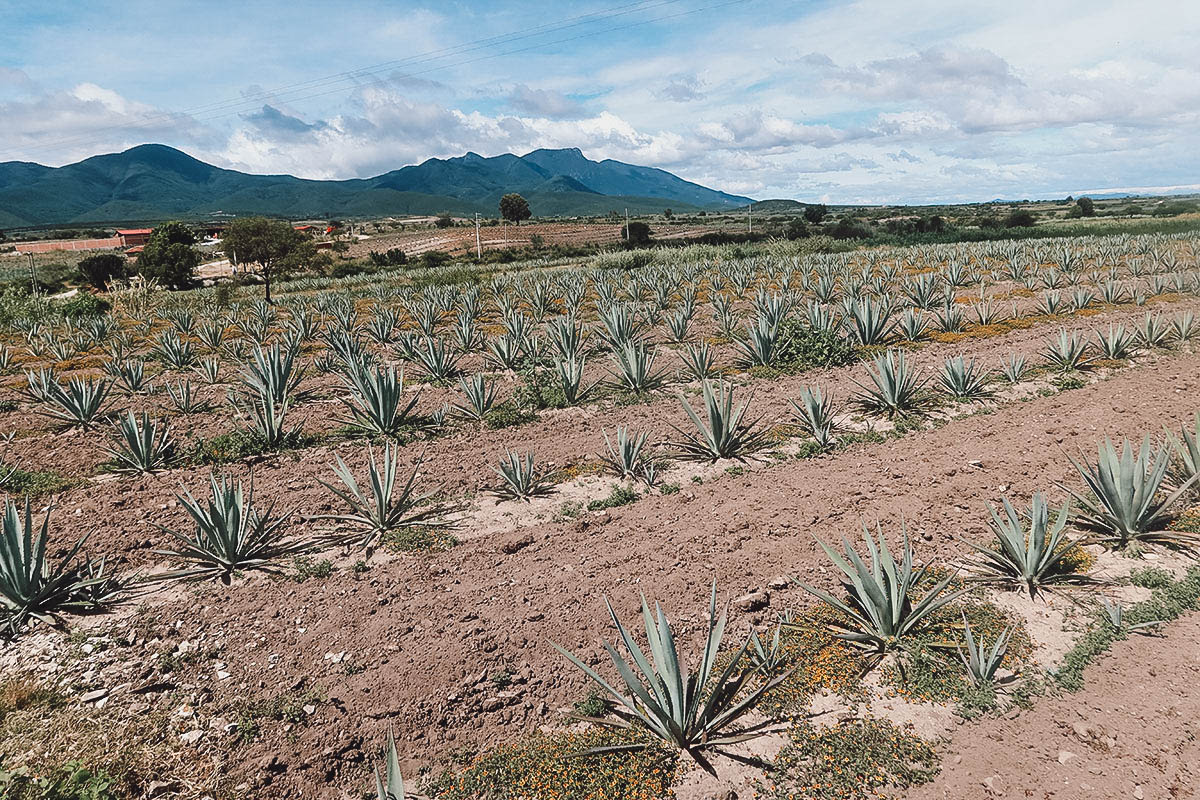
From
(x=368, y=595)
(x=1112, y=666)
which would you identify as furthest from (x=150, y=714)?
(x=1112, y=666)

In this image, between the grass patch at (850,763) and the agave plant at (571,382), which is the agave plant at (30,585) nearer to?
the grass patch at (850,763)

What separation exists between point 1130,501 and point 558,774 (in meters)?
3.72

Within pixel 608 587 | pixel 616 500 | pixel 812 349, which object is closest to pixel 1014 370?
pixel 812 349

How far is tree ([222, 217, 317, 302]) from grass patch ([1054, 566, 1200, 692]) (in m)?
23.8

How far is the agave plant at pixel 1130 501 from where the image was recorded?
12.1ft

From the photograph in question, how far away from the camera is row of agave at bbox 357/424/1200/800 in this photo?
8.36 feet

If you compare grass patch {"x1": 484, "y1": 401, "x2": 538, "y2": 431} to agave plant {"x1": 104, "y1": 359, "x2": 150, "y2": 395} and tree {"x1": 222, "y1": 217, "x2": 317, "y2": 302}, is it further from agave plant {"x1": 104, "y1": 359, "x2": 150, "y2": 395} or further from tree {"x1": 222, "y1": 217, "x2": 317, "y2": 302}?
tree {"x1": 222, "y1": 217, "x2": 317, "y2": 302}

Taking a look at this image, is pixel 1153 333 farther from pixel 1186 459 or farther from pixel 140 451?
pixel 140 451

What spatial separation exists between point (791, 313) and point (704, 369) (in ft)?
18.4

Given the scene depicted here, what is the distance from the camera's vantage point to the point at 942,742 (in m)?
2.51

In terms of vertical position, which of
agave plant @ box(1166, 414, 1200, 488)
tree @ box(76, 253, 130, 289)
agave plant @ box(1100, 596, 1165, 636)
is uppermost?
tree @ box(76, 253, 130, 289)

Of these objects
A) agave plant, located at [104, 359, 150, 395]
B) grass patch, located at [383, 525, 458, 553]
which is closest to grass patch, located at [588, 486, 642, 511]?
A: grass patch, located at [383, 525, 458, 553]

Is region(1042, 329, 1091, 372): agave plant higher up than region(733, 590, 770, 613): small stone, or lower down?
higher up

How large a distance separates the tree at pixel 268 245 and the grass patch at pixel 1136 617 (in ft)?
78.1
